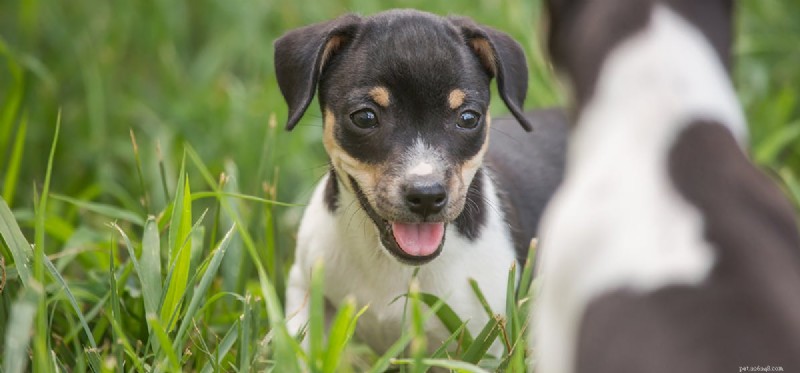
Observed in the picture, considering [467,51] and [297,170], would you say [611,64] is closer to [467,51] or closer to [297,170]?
[467,51]

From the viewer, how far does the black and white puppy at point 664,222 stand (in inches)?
89.6

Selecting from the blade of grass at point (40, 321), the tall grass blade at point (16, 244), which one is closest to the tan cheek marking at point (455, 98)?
the blade of grass at point (40, 321)

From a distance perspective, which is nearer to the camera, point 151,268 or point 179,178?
point 151,268

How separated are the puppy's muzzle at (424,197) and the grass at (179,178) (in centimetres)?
24

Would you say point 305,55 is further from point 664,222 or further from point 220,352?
point 664,222

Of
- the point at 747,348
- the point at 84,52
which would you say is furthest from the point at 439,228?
the point at 84,52

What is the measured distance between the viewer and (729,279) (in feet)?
7.57

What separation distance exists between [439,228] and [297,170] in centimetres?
240

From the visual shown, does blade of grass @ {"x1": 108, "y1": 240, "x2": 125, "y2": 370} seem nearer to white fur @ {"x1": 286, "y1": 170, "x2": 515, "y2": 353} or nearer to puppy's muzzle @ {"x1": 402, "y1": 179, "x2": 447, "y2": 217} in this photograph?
white fur @ {"x1": 286, "y1": 170, "x2": 515, "y2": 353}

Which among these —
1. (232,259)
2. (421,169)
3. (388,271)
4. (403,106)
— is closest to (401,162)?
(421,169)

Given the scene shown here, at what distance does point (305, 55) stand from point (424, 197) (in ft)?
2.17

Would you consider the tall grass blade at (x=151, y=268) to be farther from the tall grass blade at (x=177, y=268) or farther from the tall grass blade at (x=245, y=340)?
the tall grass blade at (x=245, y=340)

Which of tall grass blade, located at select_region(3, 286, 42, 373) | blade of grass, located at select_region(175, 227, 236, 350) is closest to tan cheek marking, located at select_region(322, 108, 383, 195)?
blade of grass, located at select_region(175, 227, 236, 350)

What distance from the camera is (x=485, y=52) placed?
13.0 ft
